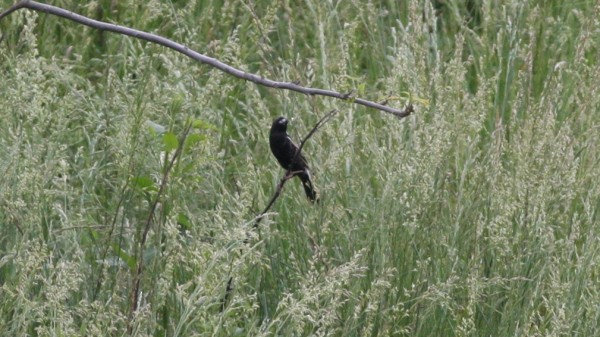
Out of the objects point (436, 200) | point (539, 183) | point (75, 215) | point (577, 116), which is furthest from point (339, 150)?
point (577, 116)

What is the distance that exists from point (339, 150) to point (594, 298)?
744 millimetres

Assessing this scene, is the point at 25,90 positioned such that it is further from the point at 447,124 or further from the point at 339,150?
the point at 447,124

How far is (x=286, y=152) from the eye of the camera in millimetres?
3254

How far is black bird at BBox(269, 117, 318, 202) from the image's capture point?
3.19 metres

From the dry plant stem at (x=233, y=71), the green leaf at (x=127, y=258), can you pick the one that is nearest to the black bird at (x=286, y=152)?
the green leaf at (x=127, y=258)

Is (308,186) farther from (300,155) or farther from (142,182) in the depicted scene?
(142,182)

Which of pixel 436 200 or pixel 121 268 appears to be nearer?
pixel 121 268

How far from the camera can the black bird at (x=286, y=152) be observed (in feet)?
10.5

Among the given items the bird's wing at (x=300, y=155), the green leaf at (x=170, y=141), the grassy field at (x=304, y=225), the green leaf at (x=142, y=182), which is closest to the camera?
the grassy field at (x=304, y=225)

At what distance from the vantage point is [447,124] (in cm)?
333

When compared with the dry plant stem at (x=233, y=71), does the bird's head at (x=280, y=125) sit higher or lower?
lower

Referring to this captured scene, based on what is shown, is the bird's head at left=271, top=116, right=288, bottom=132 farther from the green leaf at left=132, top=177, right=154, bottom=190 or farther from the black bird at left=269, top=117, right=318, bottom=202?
the green leaf at left=132, top=177, right=154, bottom=190

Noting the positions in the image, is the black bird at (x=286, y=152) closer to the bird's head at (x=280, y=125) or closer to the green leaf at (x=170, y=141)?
the bird's head at (x=280, y=125)

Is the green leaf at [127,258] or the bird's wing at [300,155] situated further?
the bird's wing at [300,155]
